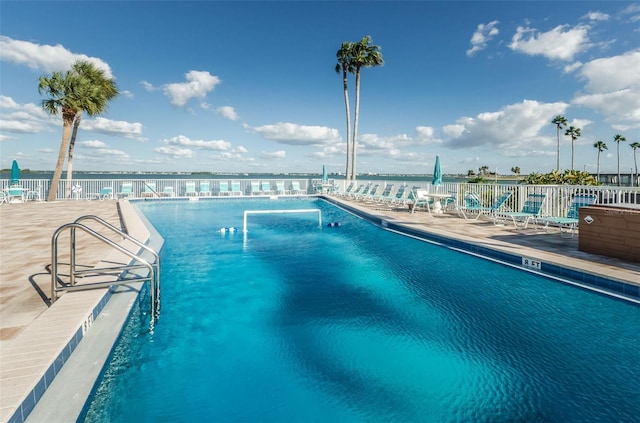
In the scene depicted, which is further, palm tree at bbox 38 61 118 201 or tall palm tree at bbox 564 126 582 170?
tall palm tree at bbox 564 126 582 170

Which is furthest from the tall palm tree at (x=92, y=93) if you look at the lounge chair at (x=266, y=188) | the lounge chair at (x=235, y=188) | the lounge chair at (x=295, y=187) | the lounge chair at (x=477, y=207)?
the lounge chair at (x=477, y=207)

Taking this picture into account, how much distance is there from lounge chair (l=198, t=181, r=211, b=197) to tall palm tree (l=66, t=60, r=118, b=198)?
580 centimetres

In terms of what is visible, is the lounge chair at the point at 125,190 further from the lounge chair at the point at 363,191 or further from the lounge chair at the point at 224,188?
the lounge chair at the point at 363,191

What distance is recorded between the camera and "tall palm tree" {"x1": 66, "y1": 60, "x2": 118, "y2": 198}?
1455 cm

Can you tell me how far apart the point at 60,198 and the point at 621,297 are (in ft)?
65.1

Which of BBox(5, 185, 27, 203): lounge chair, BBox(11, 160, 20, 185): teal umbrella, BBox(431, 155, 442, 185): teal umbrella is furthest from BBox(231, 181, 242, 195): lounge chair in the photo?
BBox(431, 155, 442, 185): teal umbrella

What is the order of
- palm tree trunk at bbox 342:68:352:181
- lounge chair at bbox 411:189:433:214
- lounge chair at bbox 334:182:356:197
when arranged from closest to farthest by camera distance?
lounge chair at bbox 411:189:433:214
lounge chair at bbox 334:182:356:197
palm tree trunk at bbox 342:68:352:181

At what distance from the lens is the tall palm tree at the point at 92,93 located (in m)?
14.6

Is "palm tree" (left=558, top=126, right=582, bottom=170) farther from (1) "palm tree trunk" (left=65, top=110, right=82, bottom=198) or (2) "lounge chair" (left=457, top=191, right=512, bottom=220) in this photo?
(1) "palm tree trunk" (left=65, top=110, right=82, bottom=198)

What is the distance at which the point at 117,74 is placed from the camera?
1748 cm

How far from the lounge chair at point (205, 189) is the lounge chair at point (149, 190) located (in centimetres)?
236

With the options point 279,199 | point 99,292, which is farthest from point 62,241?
point 279,199

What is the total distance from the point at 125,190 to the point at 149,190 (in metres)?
1.25

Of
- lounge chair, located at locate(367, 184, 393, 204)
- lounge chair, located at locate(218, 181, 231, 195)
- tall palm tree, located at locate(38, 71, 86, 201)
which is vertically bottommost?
lounge chair, located at locate(367, 184, 393, 204)
